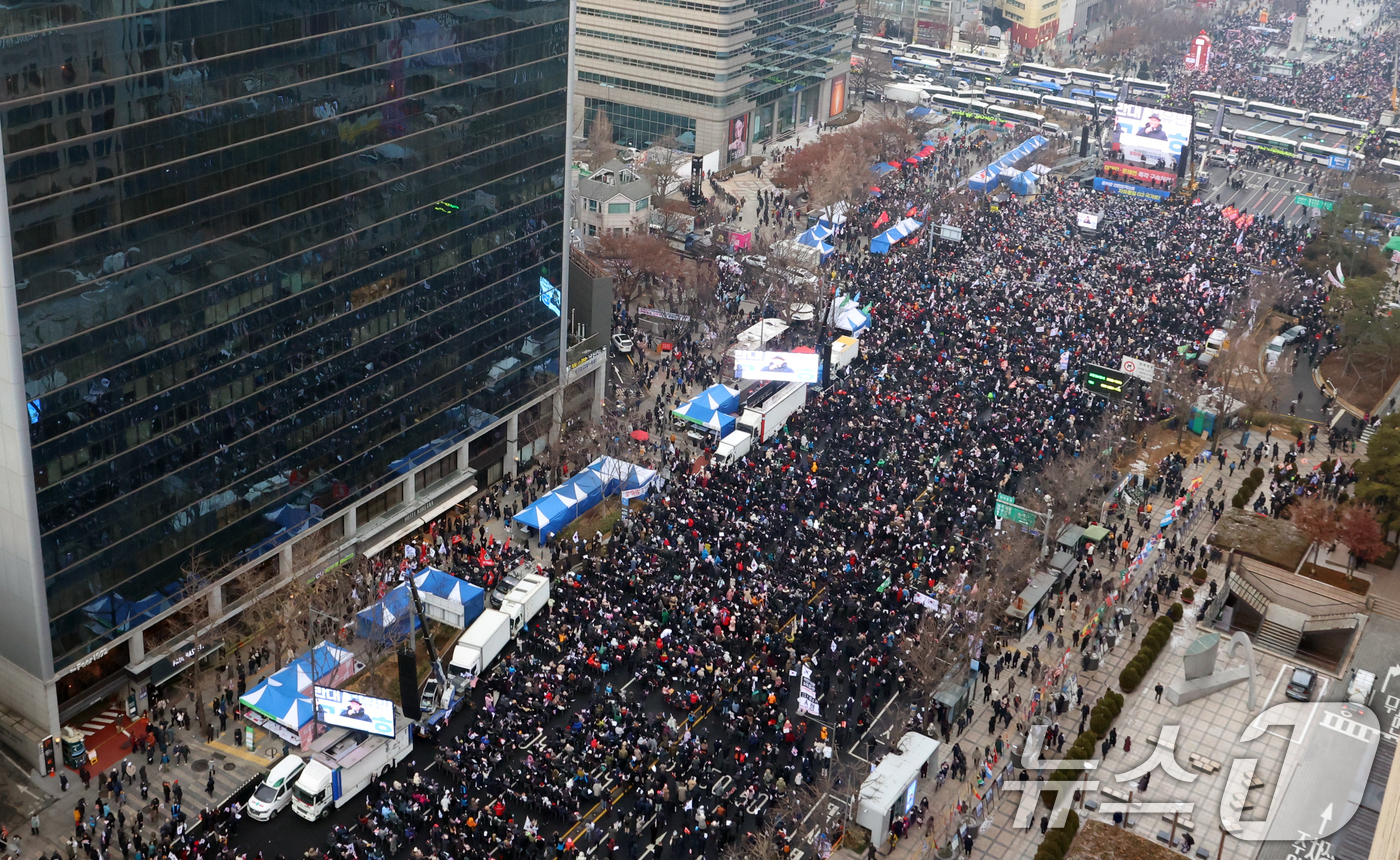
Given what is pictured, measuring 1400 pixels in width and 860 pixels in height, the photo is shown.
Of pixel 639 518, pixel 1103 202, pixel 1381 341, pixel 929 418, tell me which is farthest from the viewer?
pixel 1103 202

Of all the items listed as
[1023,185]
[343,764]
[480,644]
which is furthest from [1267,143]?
[343,764]

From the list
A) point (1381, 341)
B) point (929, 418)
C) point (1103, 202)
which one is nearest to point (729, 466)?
point (929, 418)

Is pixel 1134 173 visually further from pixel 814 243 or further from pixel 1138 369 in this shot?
pixel 1138 369

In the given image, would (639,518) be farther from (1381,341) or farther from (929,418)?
(1381,341)

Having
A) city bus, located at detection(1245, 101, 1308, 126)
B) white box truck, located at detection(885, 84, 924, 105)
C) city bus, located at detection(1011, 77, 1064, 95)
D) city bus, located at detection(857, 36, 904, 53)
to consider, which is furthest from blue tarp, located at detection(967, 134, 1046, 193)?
city bus, located at detection(857, 36, 904, 53)

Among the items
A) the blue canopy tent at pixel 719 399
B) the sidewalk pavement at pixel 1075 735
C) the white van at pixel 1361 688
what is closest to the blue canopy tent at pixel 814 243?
the blue canopy tent at pixel 719 399

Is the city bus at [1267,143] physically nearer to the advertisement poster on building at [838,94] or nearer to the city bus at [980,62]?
the city bus at [980,62]
